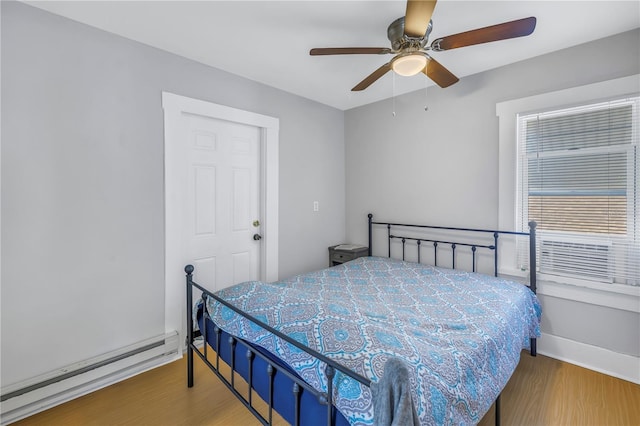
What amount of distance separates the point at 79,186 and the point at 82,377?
4.02 feet

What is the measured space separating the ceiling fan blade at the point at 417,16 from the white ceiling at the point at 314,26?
0.38m

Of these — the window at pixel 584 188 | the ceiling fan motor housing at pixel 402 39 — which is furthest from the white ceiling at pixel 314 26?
the window at pixel 584 188

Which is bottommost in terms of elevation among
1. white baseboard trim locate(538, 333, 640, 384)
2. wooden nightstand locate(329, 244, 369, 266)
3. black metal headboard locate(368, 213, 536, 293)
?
white baseboard trim locate(538, 333, 640, 384)

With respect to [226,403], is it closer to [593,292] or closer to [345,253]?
[345,253]

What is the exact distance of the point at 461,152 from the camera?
2812mm

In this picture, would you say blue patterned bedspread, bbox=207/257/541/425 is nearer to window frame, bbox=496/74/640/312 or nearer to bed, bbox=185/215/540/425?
bed, bbox=185/215/540/425

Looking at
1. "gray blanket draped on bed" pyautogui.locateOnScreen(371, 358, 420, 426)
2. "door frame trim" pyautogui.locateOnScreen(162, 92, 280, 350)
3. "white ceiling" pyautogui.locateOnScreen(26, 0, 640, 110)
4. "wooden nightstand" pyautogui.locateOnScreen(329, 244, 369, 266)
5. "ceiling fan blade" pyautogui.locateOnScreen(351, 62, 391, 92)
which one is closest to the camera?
"gray blanket draped on bed" pyautogui.locateOnScreen(371, 358, 420, 426)

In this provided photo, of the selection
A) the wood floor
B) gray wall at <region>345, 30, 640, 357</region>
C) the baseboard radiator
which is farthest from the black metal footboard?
gray wall at <region>345, 30, 640, 357</region>

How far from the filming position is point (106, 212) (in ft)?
6.61

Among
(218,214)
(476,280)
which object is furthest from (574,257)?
(218,214)

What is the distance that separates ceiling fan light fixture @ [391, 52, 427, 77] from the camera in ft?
5.45

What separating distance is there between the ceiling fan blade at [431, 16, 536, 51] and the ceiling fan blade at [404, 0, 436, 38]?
0.72 feet

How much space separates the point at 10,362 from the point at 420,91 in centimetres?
383

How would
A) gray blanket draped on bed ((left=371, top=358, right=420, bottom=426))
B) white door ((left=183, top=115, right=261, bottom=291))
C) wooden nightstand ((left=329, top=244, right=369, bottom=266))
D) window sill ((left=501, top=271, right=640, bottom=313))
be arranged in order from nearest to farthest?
1. gray blanket draped on bed ((left=371, top=358, right=420, bottom=426))
2. window sill ((left=501, top=271, right=640, bottom=313))
3. white door ((left=183, top=115, right=261, bottom=291))
4. wooden nightstand ((left=329, top=244, right=369, bottom=266))
